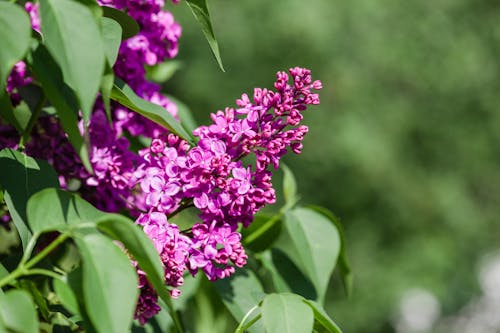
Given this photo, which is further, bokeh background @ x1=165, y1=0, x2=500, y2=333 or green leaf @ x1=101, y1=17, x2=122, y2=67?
bokeh background @ x1=165, y1=0, x2=500, y2=333

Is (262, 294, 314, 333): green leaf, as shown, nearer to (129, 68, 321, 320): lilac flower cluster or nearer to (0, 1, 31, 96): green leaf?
(129, 68, 321, 320): lilac flower cluster

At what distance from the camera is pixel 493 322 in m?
5.92

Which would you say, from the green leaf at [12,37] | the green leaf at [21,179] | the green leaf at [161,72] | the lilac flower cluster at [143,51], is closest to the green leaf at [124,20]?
the lilac flower cluster at [143,51]

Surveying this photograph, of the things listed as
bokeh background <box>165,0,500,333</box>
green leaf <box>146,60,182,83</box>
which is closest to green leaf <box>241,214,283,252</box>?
green leaf <box>146,60,182,83</box>

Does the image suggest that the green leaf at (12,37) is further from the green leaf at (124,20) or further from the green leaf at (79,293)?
the green leaf at (124,20)

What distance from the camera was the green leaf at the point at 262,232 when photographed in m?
1.18

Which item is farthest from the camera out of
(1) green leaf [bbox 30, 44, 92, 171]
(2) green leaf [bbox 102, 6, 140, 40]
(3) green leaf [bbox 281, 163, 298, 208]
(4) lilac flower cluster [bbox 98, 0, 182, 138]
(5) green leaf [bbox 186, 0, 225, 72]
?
(3) green leaf [bbox 281, 163, 298, 208]

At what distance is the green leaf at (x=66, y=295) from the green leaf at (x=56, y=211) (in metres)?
0.05

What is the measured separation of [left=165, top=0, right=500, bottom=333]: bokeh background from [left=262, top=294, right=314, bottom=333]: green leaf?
246 inches

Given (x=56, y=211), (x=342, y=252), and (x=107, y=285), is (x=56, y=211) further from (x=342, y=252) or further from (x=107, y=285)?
(x=342, y=252)

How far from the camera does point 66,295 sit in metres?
0.71

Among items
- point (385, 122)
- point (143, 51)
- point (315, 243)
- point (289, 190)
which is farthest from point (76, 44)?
point (385, 122)

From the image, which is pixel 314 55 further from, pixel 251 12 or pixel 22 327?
pixel 22 327

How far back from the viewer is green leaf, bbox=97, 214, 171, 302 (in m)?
0.68
